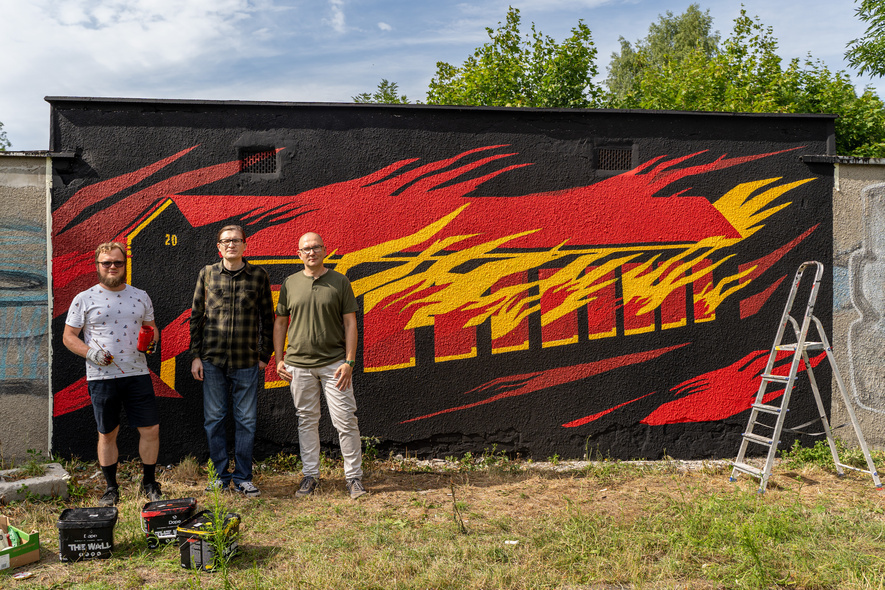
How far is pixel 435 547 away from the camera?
11.3 feet

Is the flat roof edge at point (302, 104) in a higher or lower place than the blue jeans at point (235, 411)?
higher

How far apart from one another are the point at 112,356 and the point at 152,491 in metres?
1.03

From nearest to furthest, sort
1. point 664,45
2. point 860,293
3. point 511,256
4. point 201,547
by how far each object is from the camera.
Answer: point 201,547 < point 511,256 < point 860,293 < point 664,45

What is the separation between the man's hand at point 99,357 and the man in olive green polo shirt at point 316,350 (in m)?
1.11

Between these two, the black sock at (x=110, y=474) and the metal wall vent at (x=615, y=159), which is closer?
the black sock at (x=110, y=474)

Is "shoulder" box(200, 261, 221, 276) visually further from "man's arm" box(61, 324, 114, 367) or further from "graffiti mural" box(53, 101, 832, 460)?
"man's arm" box(61, 324, 114, 367)

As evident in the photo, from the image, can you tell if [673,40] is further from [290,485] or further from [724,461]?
[290,485]

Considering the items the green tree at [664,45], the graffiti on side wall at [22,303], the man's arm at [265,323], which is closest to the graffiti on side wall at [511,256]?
the man's arm at [265,323]

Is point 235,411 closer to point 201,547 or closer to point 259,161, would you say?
point 201,547

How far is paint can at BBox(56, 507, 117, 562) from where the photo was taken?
3.33 m

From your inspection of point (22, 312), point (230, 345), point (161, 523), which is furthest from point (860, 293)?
point (22, 312)

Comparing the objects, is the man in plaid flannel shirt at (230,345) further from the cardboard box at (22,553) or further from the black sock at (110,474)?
the cardboard box at (22,553)

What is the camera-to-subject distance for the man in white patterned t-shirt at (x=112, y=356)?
162 inches

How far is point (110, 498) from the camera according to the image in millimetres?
4180
